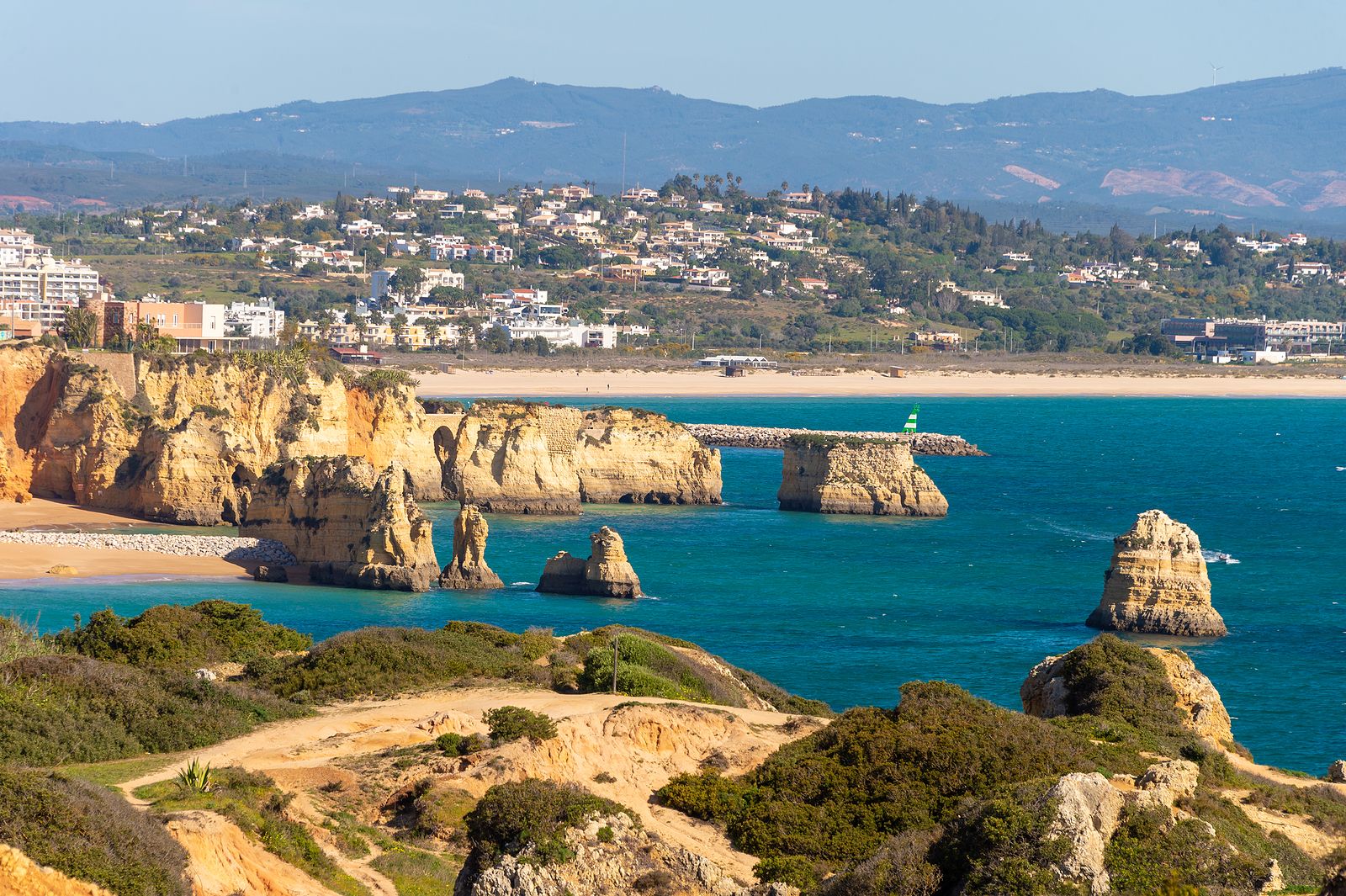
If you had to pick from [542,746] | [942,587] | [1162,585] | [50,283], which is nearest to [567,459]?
[942,587]

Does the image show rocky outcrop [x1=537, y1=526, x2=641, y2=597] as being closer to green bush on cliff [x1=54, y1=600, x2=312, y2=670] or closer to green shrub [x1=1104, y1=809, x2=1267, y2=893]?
green bush on cliff [x1=54, y1=600, x2=312, y2=670]

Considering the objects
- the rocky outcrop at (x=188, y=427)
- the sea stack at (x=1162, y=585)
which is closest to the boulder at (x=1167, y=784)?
the sea stack at (x=1162, y=585)

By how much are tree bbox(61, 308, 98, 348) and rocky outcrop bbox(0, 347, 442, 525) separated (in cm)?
732

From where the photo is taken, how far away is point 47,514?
56.2m

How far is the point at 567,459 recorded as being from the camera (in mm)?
68562

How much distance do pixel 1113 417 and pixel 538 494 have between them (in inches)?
2742

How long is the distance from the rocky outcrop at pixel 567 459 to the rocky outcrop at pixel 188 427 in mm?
1671

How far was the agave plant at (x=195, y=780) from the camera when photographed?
1939 centimetres

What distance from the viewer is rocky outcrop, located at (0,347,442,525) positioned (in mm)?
56469

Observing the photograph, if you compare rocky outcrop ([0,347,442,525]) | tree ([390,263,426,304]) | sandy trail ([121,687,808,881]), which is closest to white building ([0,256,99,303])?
tree ([390,263,426,304])

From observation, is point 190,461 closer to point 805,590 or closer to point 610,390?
point 805,590

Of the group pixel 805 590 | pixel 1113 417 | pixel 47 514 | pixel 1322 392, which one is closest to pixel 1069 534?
pixel 805 590

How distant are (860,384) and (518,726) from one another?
125015 millimetres

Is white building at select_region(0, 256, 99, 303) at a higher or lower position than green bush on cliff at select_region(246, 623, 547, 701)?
higher
